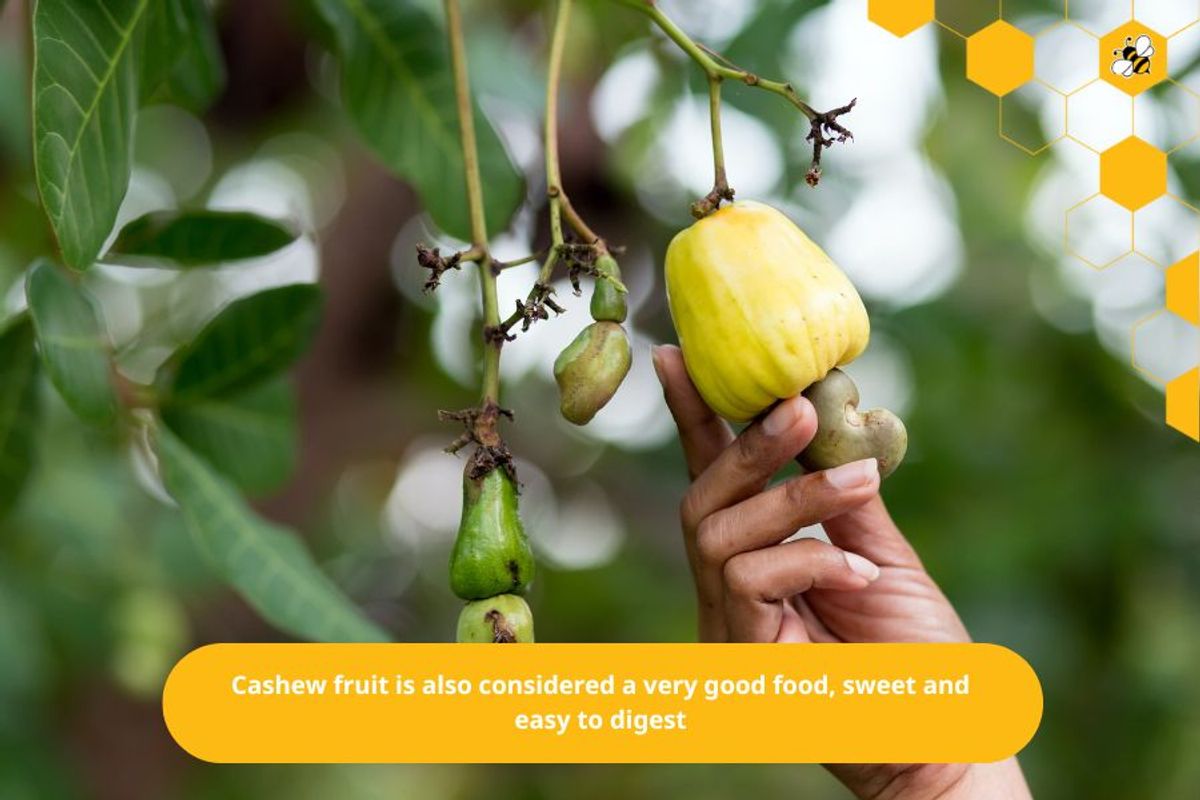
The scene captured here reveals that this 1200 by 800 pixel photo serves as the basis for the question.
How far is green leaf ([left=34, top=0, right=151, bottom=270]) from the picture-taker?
92 centimetres

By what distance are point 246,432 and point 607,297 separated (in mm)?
706

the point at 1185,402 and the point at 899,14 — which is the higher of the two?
the point at 899,14

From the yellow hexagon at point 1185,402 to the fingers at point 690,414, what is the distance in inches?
24.2

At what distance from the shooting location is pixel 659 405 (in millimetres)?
3029

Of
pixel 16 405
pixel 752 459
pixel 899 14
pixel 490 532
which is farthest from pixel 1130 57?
pixel 16 405

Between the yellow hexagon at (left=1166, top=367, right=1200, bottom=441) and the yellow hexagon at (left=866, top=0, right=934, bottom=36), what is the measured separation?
0.53 meters

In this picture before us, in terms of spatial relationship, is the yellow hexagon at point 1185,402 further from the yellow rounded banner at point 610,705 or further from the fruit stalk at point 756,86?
the fruit stalk at point 756,86

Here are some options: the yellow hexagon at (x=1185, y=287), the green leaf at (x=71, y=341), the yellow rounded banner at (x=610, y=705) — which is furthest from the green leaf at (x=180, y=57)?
the yellow hexagon at (x=1185, y=287)

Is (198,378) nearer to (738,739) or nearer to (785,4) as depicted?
(738,739)

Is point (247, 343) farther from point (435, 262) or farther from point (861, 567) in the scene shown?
point (861, 567)

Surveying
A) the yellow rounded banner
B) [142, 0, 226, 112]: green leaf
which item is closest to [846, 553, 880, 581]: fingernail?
the yellow rounded banner

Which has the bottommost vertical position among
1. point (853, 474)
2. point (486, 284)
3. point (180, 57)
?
point (853, 474)

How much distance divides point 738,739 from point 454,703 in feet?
0.90

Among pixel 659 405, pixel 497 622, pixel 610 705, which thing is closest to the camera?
pixel 497 622
